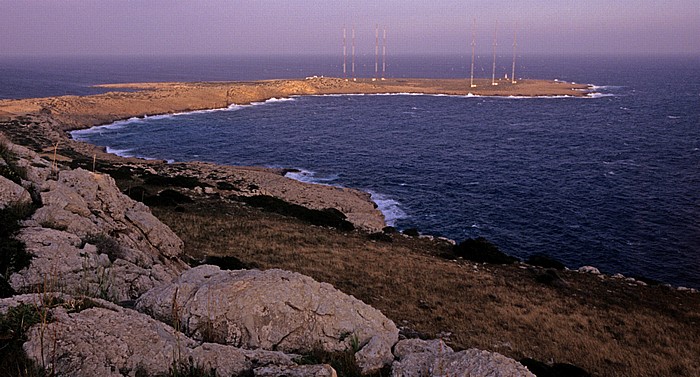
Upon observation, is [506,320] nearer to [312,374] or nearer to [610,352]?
[610,352]

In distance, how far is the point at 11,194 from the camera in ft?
39.6

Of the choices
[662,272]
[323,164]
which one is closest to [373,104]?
[323,164]

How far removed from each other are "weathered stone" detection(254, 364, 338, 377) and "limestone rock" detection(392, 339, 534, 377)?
49.7 inches

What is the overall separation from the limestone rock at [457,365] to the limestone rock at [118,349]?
1794mm

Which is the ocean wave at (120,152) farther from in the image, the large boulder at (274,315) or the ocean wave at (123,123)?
the large boulder at (274,315)

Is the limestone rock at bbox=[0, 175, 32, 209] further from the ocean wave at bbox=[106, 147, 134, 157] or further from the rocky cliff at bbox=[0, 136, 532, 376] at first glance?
the ocean wave at bbox=[106, 147, 134, 157]

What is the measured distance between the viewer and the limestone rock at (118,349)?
5.42 metres

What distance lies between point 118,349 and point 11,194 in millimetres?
8749

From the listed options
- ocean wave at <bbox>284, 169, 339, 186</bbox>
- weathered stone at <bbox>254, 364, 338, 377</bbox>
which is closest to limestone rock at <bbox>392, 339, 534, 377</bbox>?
weathered stone at <bbox>254, 364, 338, 377</bbox>

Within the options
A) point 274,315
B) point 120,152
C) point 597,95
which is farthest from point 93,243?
point 597,95

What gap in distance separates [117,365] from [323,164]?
5951 centimetres

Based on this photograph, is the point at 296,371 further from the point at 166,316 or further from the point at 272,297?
the point at 166,316

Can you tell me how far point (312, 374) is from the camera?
19.8ft

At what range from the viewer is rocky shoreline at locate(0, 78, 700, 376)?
249 inches
